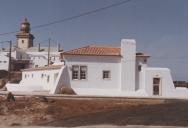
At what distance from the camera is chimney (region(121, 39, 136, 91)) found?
3803 cm

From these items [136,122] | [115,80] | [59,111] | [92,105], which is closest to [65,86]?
[115,80]

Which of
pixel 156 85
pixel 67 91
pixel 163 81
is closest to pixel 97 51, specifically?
pixel 67 91

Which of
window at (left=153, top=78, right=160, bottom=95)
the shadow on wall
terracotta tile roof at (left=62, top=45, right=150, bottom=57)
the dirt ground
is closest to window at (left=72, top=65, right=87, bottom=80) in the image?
the shadow on wall

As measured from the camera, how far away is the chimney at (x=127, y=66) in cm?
3803

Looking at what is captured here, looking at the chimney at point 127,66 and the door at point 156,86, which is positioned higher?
the chimney at point 127,66

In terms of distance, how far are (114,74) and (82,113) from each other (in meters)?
13.5

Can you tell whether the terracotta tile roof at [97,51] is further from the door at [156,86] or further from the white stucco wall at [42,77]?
the white stucco wall at [42,77]

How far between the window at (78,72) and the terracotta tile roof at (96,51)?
4.76ft

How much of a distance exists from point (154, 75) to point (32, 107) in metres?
16.2

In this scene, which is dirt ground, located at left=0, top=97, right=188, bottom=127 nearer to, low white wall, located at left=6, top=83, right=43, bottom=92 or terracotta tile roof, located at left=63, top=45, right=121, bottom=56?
terracotta tile roof, located at left=63, top=45, right=121, bottom=56

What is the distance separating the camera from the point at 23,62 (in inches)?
3674

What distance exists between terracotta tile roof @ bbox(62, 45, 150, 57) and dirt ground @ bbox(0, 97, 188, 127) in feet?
25.6

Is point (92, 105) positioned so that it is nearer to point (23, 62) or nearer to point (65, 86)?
point (65, 86)

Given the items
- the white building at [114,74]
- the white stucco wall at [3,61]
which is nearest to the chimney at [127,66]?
the white building at [114,74]
